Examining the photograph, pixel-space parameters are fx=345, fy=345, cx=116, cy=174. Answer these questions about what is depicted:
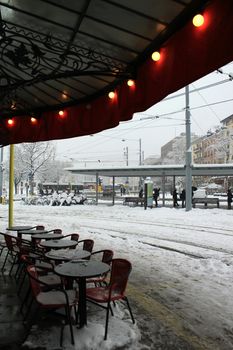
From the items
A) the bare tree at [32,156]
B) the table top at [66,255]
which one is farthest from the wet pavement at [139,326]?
the bare tree at [32,156]

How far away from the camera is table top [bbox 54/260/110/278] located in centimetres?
459

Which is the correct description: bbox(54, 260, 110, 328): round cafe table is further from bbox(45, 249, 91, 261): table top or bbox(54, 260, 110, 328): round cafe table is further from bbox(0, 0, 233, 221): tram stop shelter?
bbox(0, 0, 233, 221): tram stop shelter

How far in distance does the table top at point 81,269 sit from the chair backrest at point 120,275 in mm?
249

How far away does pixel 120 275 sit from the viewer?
5.11 meters

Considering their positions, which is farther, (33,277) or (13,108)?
(13,108)

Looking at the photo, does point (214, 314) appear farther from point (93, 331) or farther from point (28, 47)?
point (28, 47)

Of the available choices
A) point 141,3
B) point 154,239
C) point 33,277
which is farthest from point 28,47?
point 154,239

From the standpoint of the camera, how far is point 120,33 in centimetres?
520

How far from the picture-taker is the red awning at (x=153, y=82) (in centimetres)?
386

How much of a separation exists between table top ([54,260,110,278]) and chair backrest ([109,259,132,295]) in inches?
9.8

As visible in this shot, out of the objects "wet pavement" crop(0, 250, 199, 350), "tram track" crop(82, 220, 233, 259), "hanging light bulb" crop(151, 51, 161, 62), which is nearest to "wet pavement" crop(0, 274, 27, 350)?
"wet pavement" crop(0, 250, 199, 350)

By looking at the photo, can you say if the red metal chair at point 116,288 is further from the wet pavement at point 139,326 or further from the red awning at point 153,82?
the red awning at point 153,82

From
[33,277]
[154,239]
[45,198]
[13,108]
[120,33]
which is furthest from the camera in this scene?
[45,198]

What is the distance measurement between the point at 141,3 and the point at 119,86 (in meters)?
2.46
